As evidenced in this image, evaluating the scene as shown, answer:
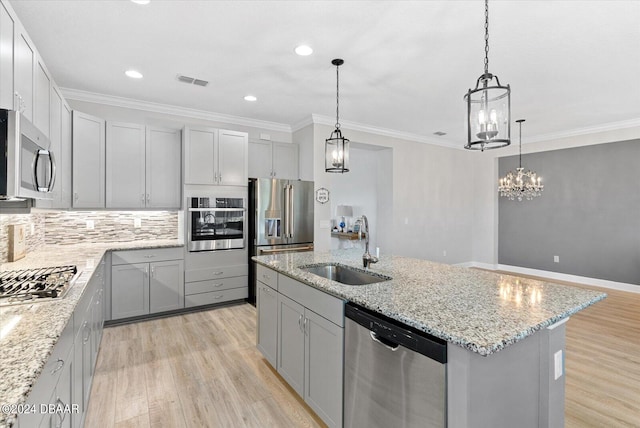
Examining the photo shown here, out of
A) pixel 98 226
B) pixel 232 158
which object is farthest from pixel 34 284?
pixel 232 158

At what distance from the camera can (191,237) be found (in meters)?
4.21

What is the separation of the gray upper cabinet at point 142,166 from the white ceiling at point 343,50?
0.48m

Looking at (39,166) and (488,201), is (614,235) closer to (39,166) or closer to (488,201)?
(488,201)

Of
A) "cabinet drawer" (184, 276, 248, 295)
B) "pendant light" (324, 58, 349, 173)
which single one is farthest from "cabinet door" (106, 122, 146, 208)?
"pendant light" (324, 58, 349, 173)

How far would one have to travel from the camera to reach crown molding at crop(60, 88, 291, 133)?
3.95 m

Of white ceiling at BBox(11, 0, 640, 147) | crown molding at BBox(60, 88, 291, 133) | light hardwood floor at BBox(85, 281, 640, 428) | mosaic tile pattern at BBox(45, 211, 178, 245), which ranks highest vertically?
white ceiling at BBox(11, 0, 640, 147)

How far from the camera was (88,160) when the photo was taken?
3.77 m

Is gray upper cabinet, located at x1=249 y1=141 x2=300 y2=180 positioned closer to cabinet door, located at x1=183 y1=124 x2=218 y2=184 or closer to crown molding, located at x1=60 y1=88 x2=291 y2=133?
crown molding, located at x1=60 y1=88 x2=291 y2=133

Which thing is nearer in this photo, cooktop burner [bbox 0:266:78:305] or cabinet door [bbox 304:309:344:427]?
cooktop burner [bbox 0:266:78:305]

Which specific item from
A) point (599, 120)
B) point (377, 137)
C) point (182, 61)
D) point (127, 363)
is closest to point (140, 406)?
point (127, 363)

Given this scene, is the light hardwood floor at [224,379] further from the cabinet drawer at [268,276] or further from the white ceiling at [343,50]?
the white ceiling at [343,50]

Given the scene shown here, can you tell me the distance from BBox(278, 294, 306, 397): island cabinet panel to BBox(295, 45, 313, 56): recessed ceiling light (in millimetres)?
2134

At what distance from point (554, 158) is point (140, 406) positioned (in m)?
7.38

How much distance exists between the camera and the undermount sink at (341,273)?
8.26ft
